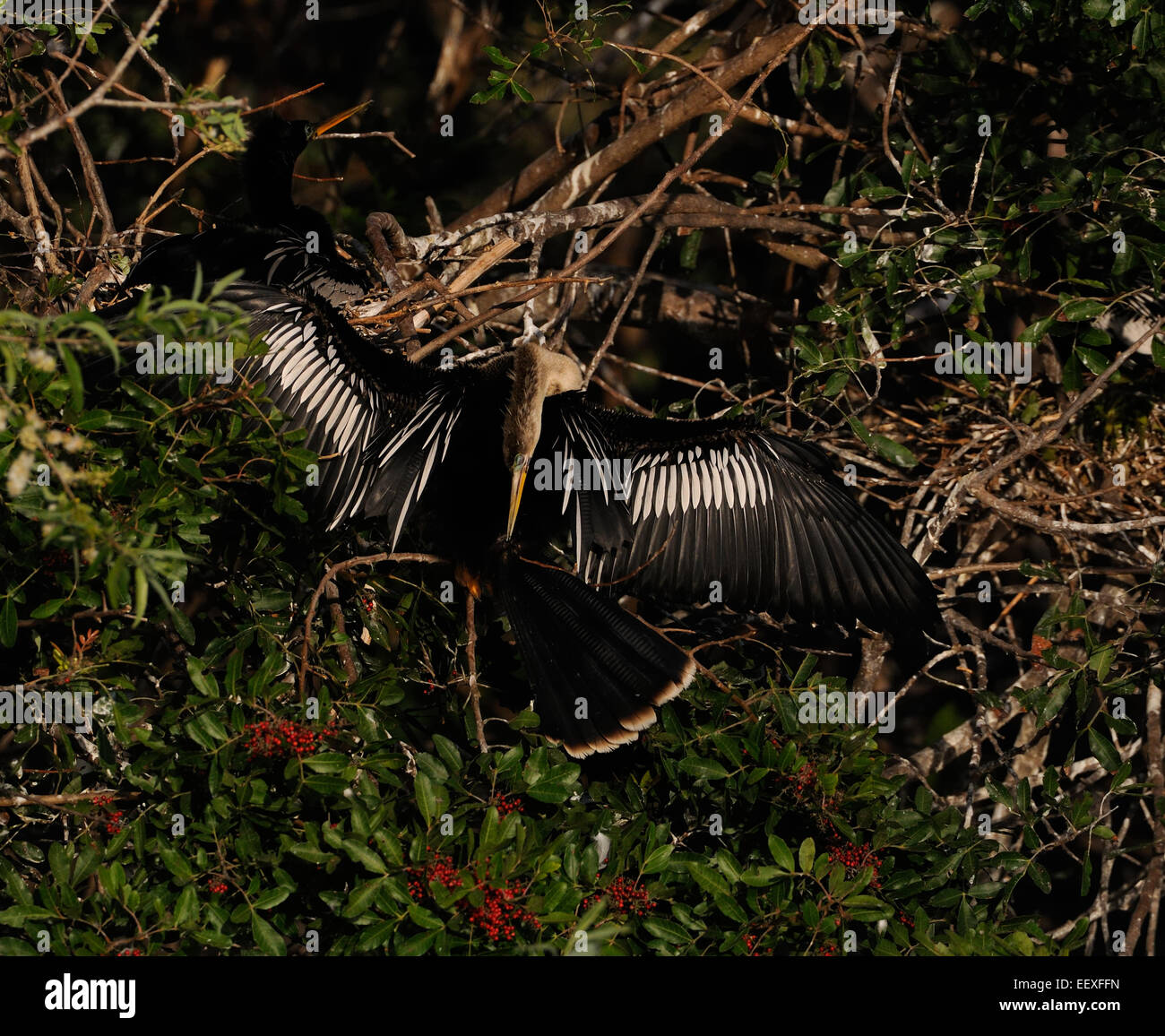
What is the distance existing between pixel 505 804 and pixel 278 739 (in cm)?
39

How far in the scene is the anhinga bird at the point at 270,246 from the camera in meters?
2.20

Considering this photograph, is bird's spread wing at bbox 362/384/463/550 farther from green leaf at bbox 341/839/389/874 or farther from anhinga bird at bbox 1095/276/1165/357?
anhinga bird at bbox 1095/276/1165/357

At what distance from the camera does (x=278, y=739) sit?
5.62ft

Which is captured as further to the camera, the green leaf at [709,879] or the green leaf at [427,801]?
the green leaf at [709,879]

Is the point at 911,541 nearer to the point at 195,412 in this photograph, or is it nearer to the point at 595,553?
the point at 595,553

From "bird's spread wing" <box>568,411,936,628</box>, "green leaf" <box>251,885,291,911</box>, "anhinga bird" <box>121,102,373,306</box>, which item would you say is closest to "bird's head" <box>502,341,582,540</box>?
"bird's spread wing" <box>568,411,936,628</box>

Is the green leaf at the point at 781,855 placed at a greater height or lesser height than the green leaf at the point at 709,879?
greater

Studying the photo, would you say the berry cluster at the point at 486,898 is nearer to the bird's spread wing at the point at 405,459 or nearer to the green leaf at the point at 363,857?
the green leaf at the point at 363,857

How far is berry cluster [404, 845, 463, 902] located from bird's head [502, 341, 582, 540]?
79 cm

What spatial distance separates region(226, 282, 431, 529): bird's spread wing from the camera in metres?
2.19

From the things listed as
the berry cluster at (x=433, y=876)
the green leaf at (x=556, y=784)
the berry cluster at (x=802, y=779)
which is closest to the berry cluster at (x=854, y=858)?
the berry cluster at (x=802, y=779)
